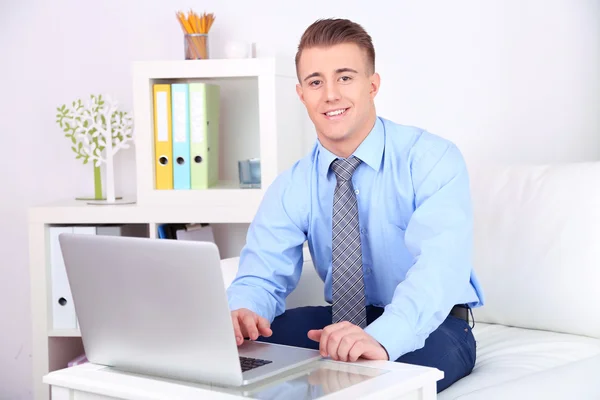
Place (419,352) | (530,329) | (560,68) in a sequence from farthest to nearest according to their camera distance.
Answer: (560,68) → (530,329) → (419,352)

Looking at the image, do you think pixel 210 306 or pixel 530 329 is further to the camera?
pixel 530 329

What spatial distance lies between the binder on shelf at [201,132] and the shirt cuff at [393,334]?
1.36m

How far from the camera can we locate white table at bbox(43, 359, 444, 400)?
1229 millimetres

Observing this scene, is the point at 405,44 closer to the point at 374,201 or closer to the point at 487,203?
the point at 487,203

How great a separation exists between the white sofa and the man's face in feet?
1.64

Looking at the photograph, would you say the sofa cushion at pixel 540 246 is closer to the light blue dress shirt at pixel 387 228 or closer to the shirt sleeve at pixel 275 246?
→ the light blue dress shirt at pixel 387 228

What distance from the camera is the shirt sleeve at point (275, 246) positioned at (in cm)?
194

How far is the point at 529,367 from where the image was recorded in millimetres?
1831

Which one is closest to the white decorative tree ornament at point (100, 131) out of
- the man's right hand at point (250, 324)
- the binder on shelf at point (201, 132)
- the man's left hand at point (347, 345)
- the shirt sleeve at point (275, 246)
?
the binder on shelf at point (201, 132)

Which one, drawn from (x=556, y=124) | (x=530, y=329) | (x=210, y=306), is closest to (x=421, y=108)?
(x=556, y=124)

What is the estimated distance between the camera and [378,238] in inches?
75.1

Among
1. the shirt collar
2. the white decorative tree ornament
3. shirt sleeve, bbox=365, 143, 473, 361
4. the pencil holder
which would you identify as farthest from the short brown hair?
the white decorative tree ornament

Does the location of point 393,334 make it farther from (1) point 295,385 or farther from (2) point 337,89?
(2) point 337,89

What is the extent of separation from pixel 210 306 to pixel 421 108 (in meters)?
1.75
